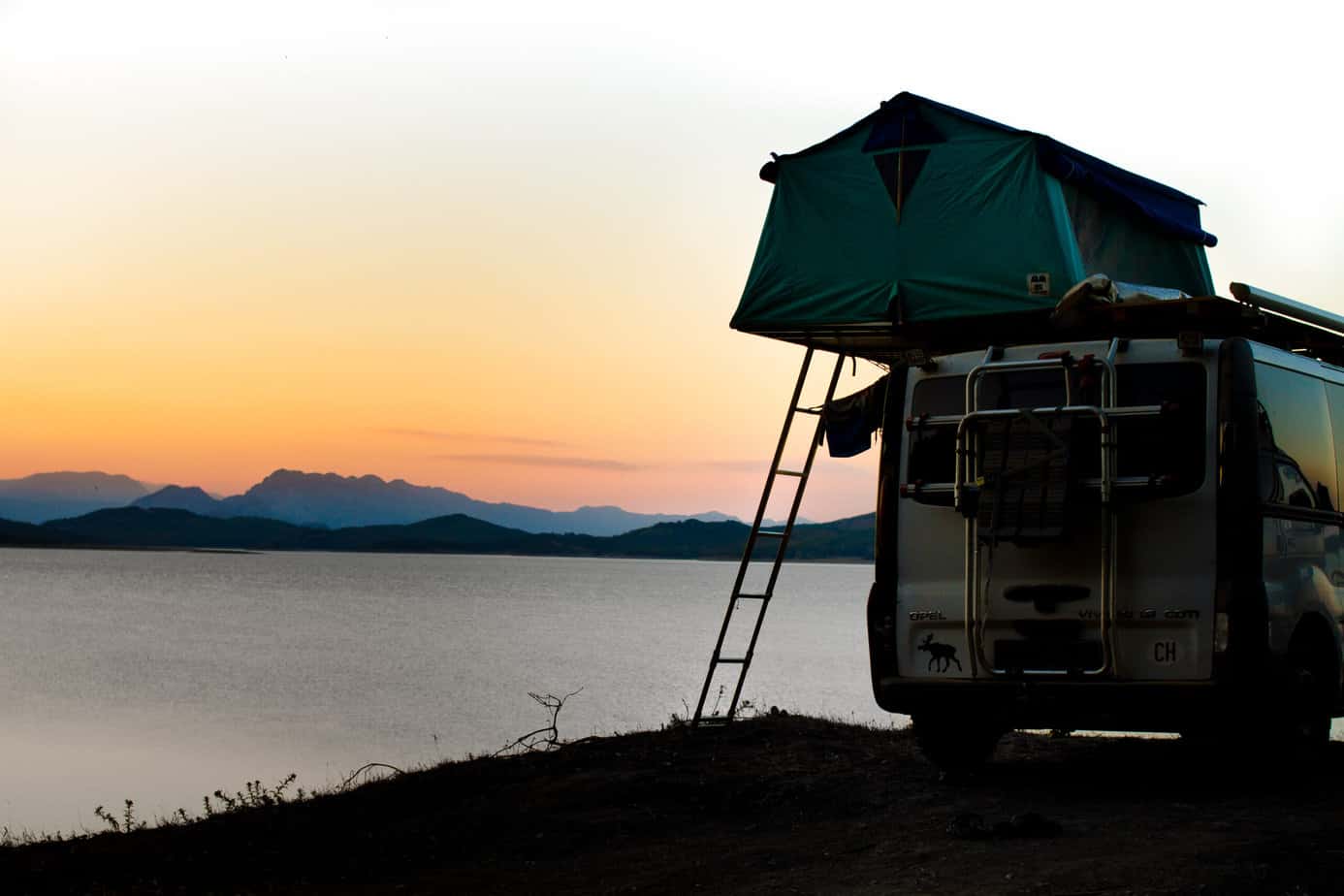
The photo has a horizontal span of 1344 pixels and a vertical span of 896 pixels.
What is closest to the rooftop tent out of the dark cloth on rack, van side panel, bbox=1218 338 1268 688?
the dark cloth on rack

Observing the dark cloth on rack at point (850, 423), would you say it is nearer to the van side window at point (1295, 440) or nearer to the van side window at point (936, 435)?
the van side window at point (936, 435)

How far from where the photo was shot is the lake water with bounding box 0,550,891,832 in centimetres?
2847

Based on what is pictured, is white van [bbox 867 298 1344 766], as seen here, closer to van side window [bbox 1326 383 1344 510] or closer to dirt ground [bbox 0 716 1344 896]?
dirt ground [bbox 0 716 1344 896]

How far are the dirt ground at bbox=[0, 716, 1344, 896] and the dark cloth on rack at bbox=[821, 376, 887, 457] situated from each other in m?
3.10

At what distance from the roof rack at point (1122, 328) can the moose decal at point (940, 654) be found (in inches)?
78.0

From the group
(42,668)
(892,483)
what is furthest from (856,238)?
(42,668)

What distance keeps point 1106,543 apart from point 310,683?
131ft

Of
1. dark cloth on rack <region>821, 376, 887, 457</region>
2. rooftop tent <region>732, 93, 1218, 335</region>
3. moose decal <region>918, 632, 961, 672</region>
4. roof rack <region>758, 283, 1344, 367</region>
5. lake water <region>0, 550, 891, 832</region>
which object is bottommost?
lake water <region>0, 550, 891, 832</region>

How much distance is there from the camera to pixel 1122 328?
10.8 meters

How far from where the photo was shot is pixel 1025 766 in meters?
12.1

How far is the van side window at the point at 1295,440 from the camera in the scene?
396 inches

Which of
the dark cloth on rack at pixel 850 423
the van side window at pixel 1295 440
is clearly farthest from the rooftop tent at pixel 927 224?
the van side window at pixel 1295 440

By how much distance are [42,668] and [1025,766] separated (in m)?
44.4

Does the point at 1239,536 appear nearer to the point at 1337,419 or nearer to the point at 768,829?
the point at 1337,419
